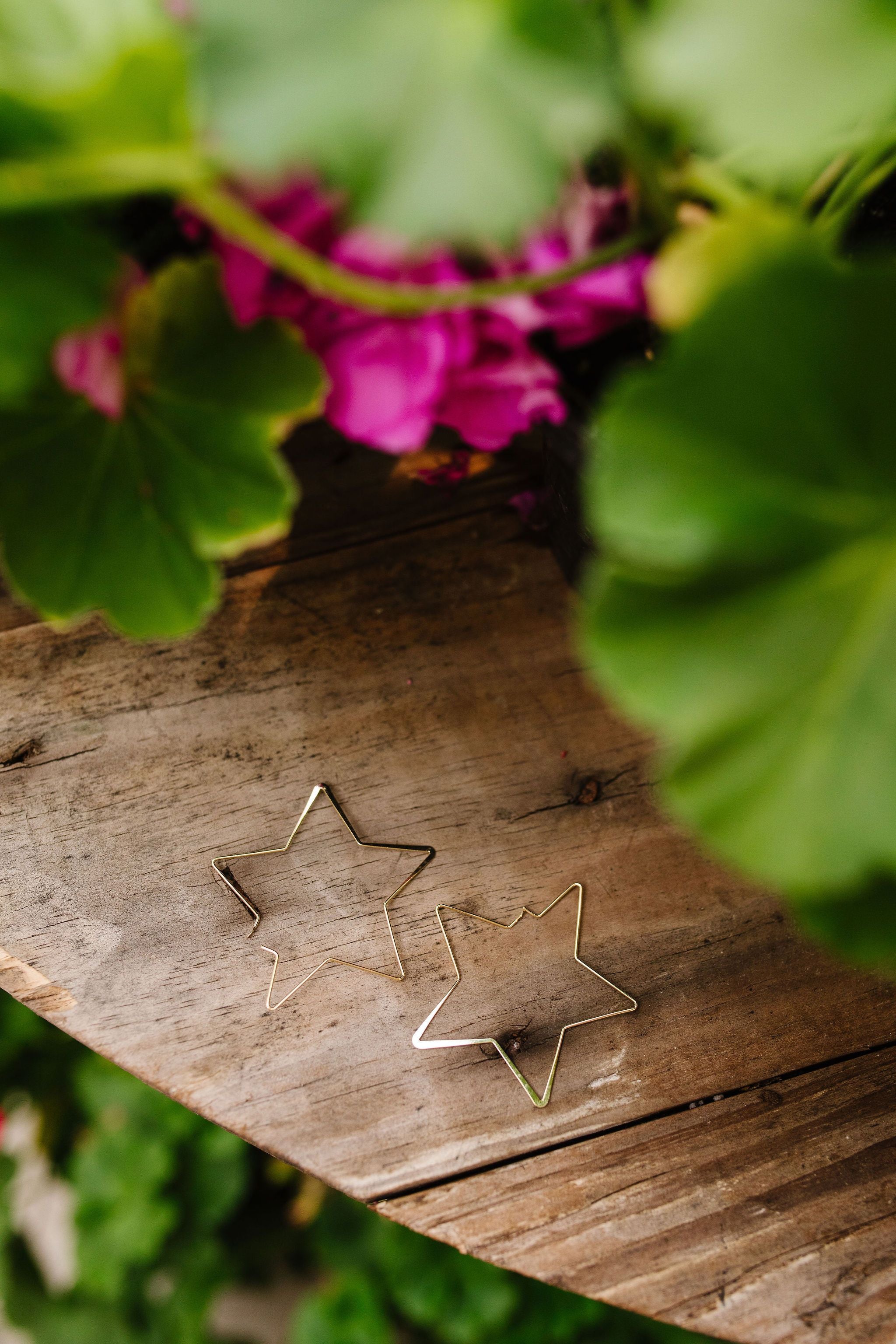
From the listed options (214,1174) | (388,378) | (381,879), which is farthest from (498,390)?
(214,1174)

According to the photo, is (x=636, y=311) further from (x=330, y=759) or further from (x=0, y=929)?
(x=0, y=929)

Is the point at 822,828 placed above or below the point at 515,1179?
above

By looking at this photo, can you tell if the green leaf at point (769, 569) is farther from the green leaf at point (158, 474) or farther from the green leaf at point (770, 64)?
the green leaf at point (158, 474)

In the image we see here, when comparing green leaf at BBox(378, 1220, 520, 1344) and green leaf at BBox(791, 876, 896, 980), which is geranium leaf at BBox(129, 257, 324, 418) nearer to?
green leaf at BBox(791, 876, 896, 980)

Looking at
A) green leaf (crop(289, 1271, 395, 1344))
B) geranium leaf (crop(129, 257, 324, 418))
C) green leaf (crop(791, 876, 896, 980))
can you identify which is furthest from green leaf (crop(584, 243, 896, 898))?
green leaf (crop(289, 1271, 395, 1344))

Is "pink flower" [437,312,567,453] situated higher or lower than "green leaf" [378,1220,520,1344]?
higher

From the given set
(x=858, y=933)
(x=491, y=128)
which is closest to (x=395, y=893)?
(x=858, y=933)
